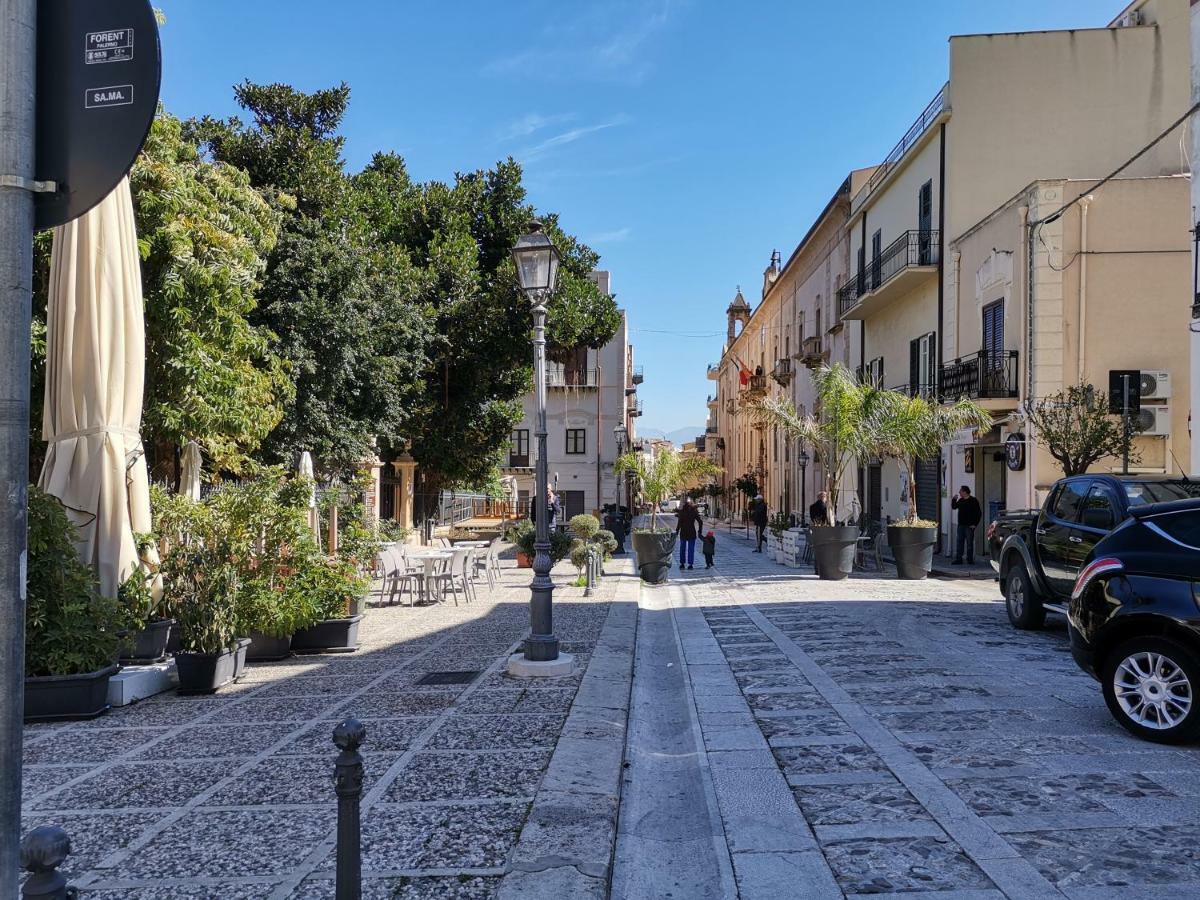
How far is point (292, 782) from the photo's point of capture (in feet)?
16.6

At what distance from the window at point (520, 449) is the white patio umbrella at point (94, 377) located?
135 ft

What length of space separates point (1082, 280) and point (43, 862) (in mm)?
20366

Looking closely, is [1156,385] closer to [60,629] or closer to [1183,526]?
[1183,526]

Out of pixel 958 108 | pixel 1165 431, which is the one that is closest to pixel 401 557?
pixel 1165 431

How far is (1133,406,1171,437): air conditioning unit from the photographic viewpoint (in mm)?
17672

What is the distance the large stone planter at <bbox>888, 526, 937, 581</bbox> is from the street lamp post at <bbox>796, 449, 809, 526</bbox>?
49.3 ft

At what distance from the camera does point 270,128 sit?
770 inches

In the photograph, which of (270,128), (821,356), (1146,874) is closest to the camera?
(1146,874)

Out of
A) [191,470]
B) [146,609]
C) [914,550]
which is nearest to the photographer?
[146,609]

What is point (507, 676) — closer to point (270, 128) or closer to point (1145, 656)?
point (1145, 656)

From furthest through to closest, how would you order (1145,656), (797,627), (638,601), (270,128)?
1. (270,128)
2. (638,601)
3. (797,627)
4. (1145,656)

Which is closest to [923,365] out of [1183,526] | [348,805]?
[1183,526]

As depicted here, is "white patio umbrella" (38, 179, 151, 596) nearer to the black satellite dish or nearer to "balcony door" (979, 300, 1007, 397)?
the black satellite dish

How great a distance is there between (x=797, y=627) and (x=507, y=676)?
4177 millimetres
